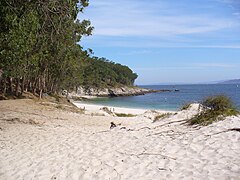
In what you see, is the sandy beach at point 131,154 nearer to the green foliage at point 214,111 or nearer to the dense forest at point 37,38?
the green foliage at point 214,111

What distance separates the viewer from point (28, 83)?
4222 centimetres

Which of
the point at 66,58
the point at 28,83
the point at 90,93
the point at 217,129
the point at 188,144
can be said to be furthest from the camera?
the point at 90,93

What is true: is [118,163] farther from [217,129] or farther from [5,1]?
[5,1]

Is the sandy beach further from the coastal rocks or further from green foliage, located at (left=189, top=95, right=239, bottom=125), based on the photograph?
the coastal rocks

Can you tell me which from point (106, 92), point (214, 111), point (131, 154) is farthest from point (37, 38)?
point (106, 92)

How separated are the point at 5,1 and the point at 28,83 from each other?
31170 millimetres

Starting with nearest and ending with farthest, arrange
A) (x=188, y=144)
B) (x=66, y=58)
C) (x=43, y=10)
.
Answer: (x=188, y=144), (x=43, y=10), (x=66, y=58)

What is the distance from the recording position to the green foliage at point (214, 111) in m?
10.8

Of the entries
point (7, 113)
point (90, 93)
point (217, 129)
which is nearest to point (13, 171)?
point (217, 129)

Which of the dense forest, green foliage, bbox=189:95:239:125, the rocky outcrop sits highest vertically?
→ the dense forest

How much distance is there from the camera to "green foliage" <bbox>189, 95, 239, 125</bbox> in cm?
1083

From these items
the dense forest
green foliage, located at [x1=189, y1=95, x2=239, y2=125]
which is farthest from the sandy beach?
the dense forest

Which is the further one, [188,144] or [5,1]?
[5,1]

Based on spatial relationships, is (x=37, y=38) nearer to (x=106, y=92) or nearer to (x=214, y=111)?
(x=214, y=111)
